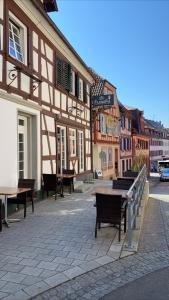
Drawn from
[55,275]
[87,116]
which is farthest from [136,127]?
[55,275]

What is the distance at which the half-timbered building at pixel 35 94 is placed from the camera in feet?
27.2

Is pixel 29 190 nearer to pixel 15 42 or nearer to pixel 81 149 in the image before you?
pixel 15 42

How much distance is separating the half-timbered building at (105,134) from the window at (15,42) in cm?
880

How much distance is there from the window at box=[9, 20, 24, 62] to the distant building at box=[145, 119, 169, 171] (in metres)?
44.6

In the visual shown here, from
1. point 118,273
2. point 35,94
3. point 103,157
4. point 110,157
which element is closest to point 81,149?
point 35,94

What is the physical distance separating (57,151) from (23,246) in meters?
6.75

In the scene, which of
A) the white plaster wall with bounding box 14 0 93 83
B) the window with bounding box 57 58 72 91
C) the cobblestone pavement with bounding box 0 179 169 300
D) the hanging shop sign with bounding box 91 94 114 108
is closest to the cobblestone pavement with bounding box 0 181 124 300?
the cobblestone pavement with bounding box 0 179 169 300

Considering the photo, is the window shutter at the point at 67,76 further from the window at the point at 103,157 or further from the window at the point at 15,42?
the window at the point at 103,157

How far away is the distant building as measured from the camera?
57.0 metres

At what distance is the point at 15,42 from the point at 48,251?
20.3 feet

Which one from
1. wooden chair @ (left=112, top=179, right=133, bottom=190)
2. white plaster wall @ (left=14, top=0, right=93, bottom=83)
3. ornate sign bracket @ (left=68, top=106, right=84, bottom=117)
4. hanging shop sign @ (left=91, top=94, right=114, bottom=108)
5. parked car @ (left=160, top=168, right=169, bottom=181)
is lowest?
parked car @ (left=160, top=168, right=169, bottom=181)

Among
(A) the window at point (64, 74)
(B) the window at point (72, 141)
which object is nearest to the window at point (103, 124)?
(B) the window at point (72, 141)

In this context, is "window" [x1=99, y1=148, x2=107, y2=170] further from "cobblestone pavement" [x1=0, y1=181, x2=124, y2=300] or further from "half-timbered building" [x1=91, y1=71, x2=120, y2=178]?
"cobblestone pavement" [x1=0, y1=181, x2=124, y2=300]

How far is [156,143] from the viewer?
206ft
